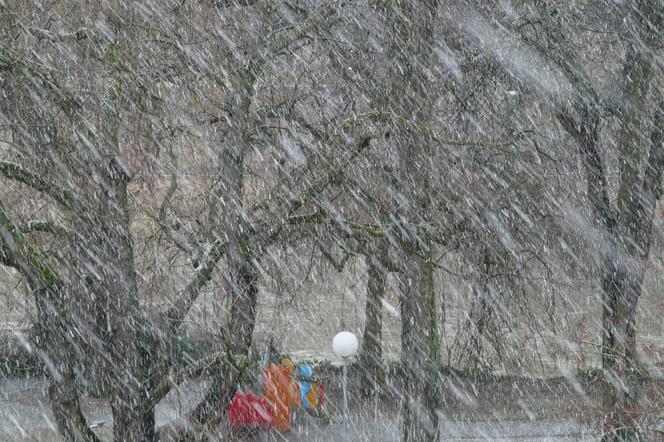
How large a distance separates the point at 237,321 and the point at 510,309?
324 centimetres

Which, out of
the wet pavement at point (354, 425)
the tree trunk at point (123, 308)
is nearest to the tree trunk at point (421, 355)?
the tree trunk at point (123, 308)

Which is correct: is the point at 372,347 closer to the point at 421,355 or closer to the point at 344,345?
the point at 344,345

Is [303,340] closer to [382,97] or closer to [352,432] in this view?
[352,432]

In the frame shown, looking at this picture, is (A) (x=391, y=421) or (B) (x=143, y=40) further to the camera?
(A) (x=391, y=421)

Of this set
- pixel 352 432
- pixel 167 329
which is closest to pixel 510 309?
pixel 167 329

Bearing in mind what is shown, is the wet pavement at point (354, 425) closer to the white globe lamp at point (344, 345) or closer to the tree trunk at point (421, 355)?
the white globe lamp at point (344, 345)

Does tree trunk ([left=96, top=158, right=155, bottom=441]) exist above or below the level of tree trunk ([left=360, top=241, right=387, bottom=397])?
above

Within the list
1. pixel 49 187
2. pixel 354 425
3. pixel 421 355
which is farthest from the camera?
pixel 354 425

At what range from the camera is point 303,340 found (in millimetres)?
23625

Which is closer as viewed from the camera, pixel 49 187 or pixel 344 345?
pixel 49 187

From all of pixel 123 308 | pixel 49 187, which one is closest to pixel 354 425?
pixel 123 308

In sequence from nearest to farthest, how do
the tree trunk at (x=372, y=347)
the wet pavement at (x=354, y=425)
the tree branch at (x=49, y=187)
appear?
the tree branch at (x=49, y=187) < the wet pavement at (x=354, y=425) < the tree trunk at (x=372, y=347)

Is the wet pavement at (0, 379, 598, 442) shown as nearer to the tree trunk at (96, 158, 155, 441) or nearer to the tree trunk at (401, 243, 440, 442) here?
the tree trunk at (401, 243, 440, 442)

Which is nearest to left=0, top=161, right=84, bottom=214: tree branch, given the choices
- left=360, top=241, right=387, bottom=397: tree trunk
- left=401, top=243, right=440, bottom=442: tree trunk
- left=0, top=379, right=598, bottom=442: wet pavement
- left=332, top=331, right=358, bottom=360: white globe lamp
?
left=401, top=243, right=440, bottom=442: tree trunk
